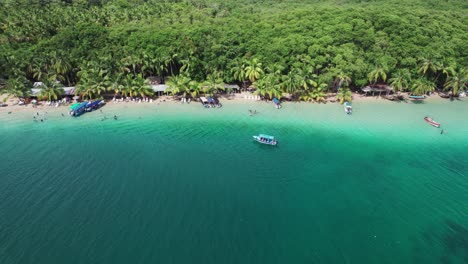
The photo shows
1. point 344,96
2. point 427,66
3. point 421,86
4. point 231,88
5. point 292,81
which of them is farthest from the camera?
point 231,88

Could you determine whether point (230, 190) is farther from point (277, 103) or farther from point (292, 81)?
point (292, 81)

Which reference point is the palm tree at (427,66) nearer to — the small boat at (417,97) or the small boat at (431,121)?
the small boat at (417,97)

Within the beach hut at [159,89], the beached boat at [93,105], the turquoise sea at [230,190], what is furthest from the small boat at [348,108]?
the beached boat at [93,105]

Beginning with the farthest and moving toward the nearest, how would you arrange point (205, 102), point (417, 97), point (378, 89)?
1. point (378, 89)
2. point (417, 97)
3. point (205, 102)

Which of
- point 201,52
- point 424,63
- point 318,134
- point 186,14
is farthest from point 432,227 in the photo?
point 186,14

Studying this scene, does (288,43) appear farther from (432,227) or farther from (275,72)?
(432,227)

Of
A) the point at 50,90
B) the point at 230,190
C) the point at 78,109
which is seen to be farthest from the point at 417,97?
the point at 50,90

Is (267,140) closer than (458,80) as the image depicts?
Yes
